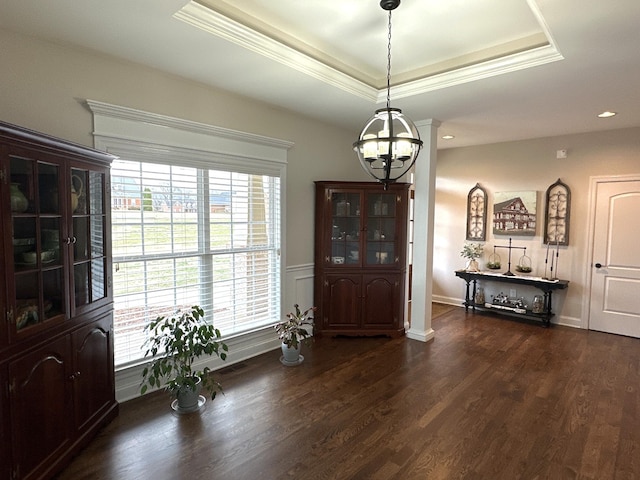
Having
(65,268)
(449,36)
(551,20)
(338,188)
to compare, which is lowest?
(65,268)

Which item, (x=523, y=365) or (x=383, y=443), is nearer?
(x=383, y=443)

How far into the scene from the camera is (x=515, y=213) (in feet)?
17.7

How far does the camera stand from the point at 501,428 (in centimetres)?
258

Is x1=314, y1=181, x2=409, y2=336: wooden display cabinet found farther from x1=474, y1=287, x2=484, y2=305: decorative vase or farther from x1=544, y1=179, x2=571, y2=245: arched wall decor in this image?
x1=544, y1=179, x2=571, y2=245: arched wall decor

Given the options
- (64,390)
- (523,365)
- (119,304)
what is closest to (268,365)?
(119,304)

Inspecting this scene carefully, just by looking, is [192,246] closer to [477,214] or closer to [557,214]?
[477,214]

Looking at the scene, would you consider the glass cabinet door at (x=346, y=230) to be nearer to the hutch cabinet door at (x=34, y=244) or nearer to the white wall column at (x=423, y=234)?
the white wall column at (x=423, y=234)

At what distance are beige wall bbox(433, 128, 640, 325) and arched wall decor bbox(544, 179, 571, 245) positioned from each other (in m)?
0.07

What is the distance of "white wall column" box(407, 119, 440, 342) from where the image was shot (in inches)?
167

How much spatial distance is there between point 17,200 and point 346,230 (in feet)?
10.6

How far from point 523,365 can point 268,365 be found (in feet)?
8.54

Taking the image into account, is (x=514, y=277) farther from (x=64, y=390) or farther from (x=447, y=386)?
(x=64, y=390)

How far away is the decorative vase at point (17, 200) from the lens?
1847 mm

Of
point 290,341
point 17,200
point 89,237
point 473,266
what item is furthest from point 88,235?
point 473,266
